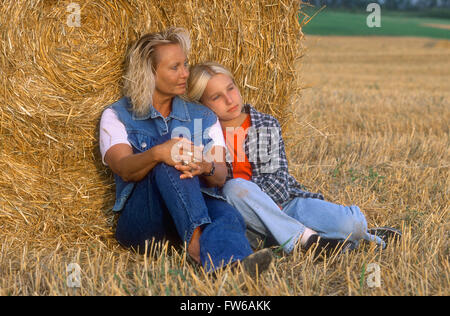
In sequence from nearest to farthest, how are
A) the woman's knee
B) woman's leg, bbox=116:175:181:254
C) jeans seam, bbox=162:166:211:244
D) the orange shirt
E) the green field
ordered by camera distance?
jeans seam, bbox=162:166:211:244 < woman's leg, bbox=116:175:181:254 < the woman's knee < the orange shirt < the green field

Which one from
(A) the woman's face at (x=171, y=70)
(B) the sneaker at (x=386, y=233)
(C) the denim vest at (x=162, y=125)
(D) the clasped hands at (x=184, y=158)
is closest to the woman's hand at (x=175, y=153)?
(D) the clasped hands at (x=184, y=158)

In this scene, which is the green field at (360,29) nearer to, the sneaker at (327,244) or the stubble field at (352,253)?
the stubble field at (352,253)

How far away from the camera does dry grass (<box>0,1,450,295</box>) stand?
98.6 inches

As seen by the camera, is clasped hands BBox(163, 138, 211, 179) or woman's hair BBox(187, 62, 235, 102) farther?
woman's hair BBox(187, 62, 235, 102)

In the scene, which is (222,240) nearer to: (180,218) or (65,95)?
(180,218)

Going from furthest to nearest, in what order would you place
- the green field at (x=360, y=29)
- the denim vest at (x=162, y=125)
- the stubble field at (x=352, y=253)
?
the green field at (x=360, y=29), the denim vest at (x=162, y=125), the stubble field at (x=352, y=253)

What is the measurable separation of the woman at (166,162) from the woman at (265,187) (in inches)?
4.5

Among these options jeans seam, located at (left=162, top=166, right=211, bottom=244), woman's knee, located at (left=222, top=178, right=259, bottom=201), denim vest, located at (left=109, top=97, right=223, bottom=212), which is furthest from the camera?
denim vest, located at (left=109, top=97, right=223, bottom=212)

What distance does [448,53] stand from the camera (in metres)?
20.6

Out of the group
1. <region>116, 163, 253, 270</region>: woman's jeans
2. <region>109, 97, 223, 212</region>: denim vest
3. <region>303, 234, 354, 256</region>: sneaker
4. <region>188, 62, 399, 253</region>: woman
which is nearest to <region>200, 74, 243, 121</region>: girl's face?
<region>188, 62, 399, 253</region>: woman

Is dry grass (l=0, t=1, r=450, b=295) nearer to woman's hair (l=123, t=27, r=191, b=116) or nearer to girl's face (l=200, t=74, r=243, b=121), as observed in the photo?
woman's hair (l=123, t=27, r=191, b=116)

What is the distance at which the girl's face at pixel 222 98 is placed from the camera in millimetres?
3414

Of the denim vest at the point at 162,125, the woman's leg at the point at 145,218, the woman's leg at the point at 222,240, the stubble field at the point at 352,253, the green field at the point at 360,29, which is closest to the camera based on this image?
the stubble field at the point at 352,253

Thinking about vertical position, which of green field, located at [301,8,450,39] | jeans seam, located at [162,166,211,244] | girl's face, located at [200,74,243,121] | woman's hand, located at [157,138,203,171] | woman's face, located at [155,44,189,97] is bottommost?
green field, located at [301,8,450,39]
